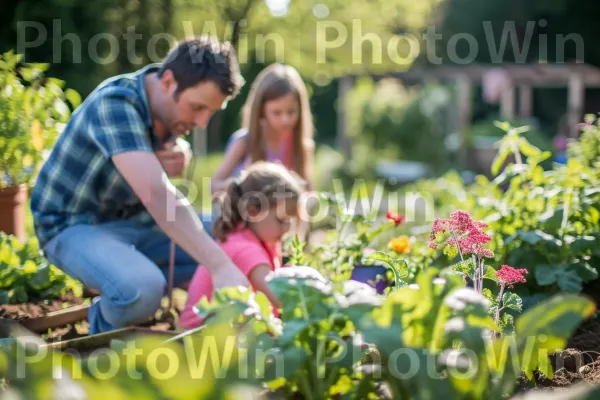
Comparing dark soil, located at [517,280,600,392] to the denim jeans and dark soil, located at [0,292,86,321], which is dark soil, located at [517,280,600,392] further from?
dark soil, located at [0,292,86,321]

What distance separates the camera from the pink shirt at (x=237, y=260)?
2391 mm

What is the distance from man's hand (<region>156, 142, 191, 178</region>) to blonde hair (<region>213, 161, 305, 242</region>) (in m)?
0.29

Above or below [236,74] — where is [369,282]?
below

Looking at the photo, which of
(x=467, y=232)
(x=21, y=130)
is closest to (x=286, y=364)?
(x=467, y=232)

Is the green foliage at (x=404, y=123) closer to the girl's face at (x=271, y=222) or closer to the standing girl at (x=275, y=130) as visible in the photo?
the standing girl at (x=275, y=130)

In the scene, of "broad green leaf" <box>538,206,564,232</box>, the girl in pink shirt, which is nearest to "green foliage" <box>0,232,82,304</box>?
the girl in pink shirt

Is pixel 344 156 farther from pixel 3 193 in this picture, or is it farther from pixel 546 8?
pixel 546 8

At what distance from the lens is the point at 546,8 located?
64.4 ft

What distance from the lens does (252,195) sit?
2570mm

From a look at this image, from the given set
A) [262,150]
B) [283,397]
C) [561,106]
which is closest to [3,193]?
[262,150]

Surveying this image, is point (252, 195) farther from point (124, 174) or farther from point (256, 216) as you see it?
point (124, 174)

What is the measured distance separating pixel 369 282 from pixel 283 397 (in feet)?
3.68

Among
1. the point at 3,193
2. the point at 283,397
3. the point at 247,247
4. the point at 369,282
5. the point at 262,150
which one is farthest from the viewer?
the point at 262,150

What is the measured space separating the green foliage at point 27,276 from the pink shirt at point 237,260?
61cm
